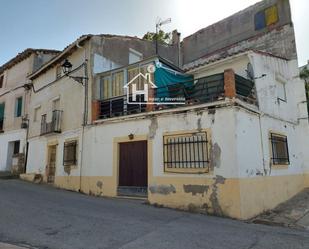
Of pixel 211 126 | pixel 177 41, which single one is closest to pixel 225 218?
pixel 211 126

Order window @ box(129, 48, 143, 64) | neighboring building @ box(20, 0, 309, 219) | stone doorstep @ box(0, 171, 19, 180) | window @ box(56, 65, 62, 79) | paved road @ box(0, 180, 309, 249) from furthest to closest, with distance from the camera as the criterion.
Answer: stone doorstep @ box(0, 171, 19, 180) → window @ box(56, 65, 62, 79) → window @ box(129, 48, 143, 64) → neighboring building @ box(20, 0, 309, 219) → paved road @ box(0, 180, 309, 249)

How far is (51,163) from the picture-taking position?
15242mm

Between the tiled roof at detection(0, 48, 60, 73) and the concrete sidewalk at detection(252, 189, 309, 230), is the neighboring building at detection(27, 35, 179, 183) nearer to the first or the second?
the tiled roof at detection(0, 48, 60, 73)

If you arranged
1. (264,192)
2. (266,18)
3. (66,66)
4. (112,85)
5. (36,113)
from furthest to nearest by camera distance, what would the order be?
(36,113), (266,18), (66,66), (112,85), (264,192)

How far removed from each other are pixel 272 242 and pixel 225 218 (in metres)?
2.13

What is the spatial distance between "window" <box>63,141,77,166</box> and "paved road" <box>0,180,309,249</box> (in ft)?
12.9

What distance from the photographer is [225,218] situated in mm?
8203

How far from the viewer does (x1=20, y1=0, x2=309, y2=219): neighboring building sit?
29.0 feet

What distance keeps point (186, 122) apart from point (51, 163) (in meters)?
8.99

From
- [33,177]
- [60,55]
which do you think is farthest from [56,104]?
[33,177]

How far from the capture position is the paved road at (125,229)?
18.7 feet

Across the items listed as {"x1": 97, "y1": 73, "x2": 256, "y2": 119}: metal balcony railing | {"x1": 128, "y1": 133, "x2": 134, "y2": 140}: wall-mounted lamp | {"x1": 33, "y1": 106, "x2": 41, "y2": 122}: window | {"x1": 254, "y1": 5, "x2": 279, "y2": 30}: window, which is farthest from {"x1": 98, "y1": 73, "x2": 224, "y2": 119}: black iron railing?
{"x1": 33, "y1": 106, "x2": 41, "y2": 122}: window

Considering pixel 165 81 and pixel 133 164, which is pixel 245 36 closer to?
pixel 165 81

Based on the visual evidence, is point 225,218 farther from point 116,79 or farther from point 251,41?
point 251,41
